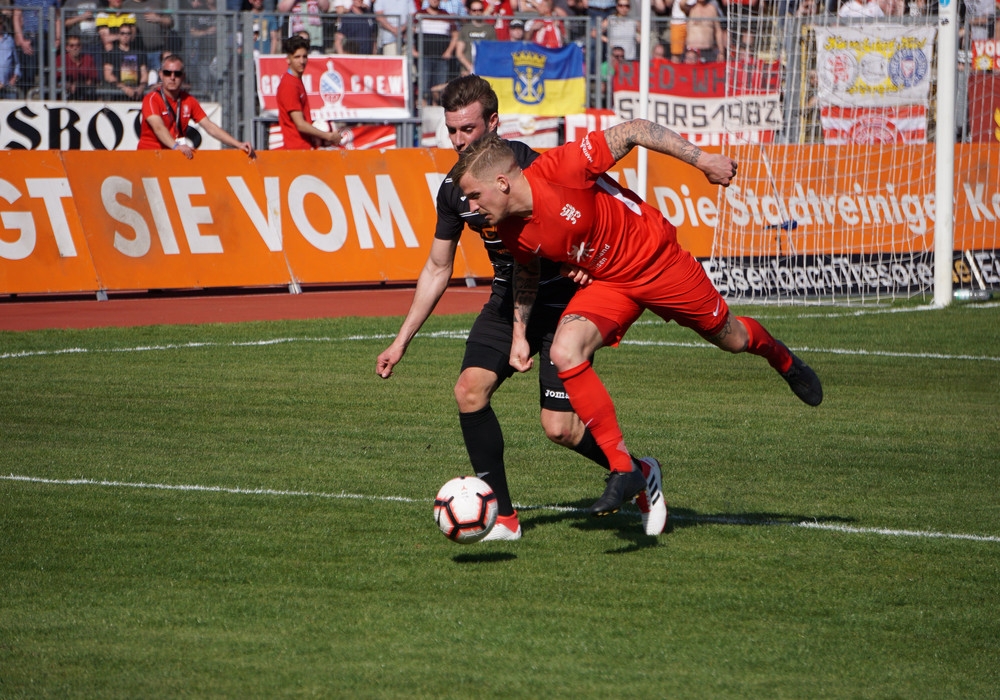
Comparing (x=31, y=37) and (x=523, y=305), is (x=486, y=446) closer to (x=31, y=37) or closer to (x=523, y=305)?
(x=523, y=305)

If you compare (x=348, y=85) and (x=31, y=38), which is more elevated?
(x=31, y=38)

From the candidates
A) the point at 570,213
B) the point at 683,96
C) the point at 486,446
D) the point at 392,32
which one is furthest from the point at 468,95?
the point at 683,96

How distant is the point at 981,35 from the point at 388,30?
869cm

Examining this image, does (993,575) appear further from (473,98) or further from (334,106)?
(334,106)

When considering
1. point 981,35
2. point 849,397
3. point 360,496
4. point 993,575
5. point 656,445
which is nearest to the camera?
point 993,575

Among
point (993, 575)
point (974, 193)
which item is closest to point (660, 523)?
point (993, 575)

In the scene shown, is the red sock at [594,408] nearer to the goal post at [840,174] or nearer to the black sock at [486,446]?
the black sock at [486,446]

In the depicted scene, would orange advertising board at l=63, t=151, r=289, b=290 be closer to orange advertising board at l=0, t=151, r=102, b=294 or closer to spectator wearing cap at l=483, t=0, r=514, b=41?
orange advertising board at l=0, t=151, r=102, b=294

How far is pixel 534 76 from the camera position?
21.1 meters

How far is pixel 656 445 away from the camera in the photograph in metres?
8.37

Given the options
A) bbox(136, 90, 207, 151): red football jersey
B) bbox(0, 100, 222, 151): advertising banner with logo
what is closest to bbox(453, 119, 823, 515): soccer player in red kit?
bbox(136, 90, 207, 151): red football jersey

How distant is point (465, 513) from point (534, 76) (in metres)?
16.2

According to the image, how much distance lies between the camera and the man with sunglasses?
1557cm

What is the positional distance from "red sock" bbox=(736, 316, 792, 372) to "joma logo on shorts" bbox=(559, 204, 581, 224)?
1.13m
